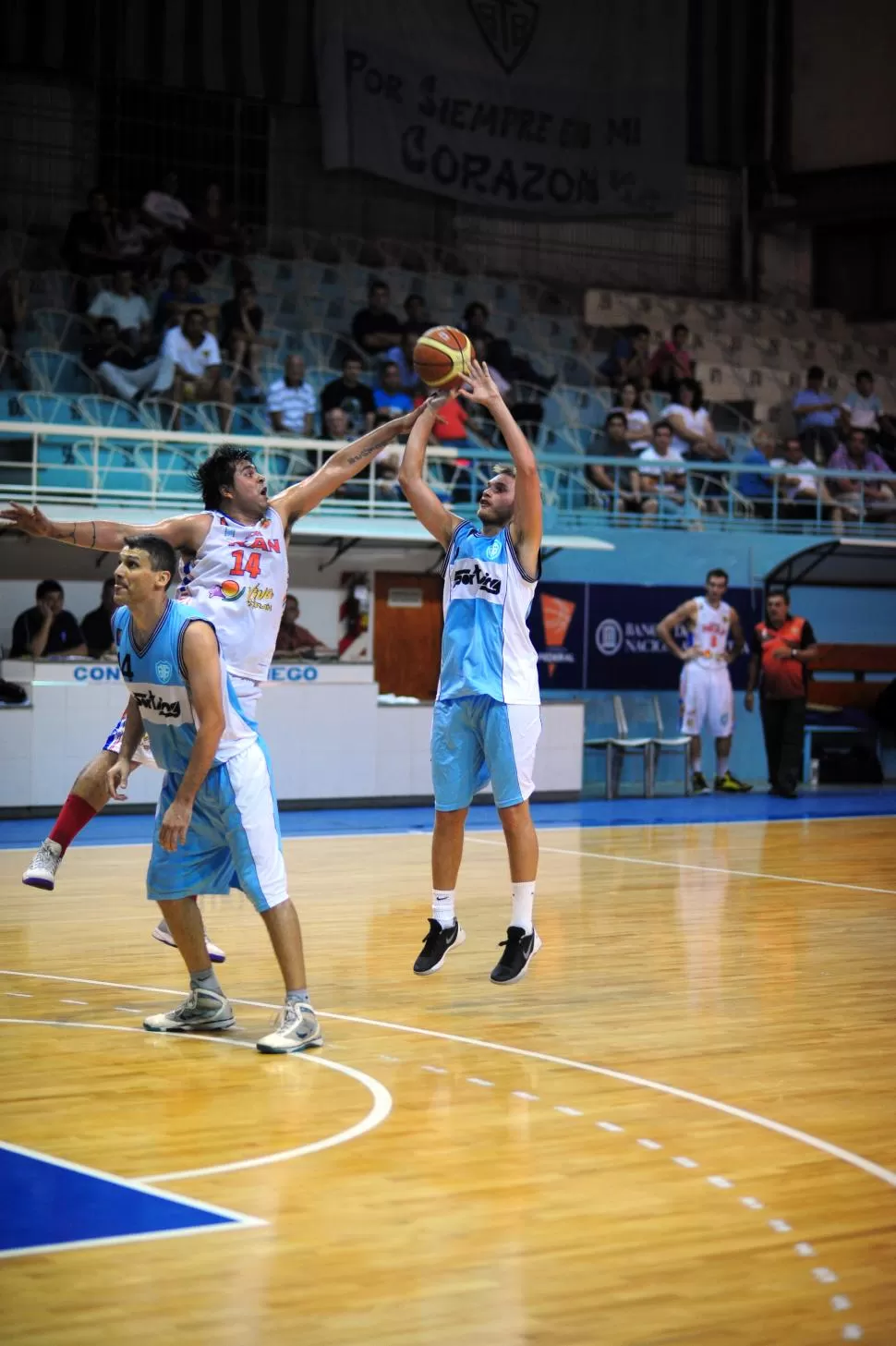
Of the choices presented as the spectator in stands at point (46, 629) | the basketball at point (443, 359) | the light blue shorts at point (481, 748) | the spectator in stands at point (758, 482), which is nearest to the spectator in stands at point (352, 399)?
the spectator in stands at point (46, 629)

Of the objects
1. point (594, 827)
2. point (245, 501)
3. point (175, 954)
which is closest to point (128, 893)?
point (175, 954)

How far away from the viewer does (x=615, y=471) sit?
18.2 metres

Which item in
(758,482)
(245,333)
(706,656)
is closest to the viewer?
(706,656)

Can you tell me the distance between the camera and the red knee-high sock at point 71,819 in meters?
7.67

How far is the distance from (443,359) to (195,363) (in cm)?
986

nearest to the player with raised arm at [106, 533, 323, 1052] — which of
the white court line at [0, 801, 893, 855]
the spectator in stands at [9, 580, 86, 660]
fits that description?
the white court line at [0, 801, 893, 855]

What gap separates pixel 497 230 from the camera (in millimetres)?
22844

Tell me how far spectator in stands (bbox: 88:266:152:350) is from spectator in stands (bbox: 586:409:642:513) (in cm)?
462

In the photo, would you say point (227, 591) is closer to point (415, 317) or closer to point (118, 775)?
point (118, 775)

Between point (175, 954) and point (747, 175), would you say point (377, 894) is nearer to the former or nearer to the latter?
point (175, 954)

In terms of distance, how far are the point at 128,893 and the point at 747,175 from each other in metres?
18.4

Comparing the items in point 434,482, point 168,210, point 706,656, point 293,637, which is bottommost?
point 706,656

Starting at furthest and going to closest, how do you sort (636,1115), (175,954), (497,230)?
(497,230) → (175,954) → (636,1115)

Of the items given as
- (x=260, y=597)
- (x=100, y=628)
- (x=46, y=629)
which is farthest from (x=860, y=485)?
(x=260, y=597)
